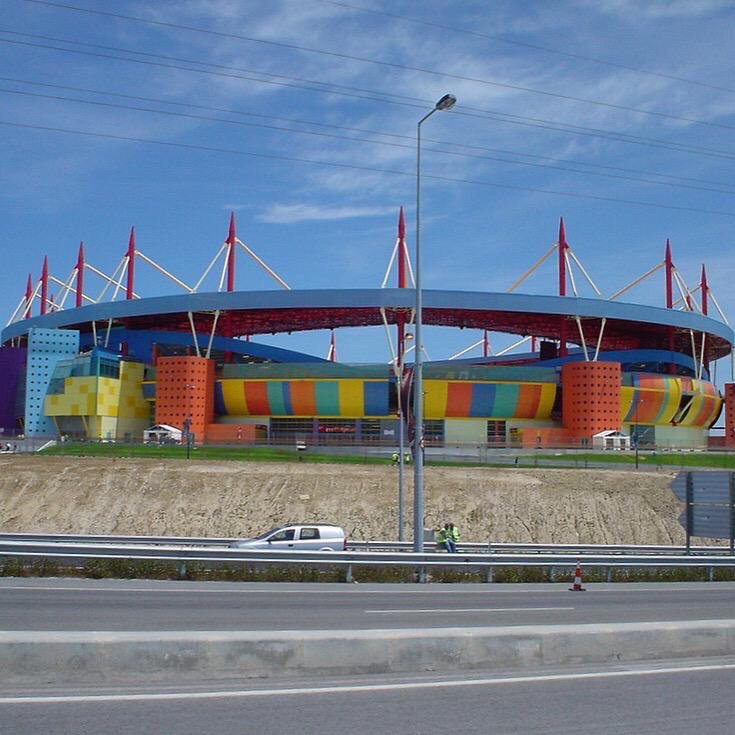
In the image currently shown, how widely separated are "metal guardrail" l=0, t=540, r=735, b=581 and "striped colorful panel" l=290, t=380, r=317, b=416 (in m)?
47.3

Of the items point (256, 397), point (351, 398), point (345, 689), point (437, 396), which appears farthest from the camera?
point (256, 397)

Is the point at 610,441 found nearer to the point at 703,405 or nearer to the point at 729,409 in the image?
the point at 703,405

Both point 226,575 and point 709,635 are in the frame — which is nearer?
point 709,635

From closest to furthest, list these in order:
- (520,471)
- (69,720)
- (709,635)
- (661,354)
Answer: (69,720) → (709,635) → (520,471) → (661,354)

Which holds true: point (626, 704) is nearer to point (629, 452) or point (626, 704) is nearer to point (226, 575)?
point (226, 575)

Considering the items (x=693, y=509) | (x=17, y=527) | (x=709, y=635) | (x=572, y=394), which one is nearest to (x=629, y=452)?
(x=572, y=394)

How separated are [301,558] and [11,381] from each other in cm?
6807

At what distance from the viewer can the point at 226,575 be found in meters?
22.7

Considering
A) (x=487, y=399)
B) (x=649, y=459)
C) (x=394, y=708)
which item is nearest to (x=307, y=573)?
(x=394, y=708)

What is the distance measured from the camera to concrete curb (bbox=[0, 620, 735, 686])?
27.2ft

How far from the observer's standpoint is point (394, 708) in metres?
7.83

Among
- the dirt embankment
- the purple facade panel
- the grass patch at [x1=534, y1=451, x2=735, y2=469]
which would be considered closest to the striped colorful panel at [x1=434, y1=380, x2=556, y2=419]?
the grass patch at [x1=534, y1=451, x2=735, y2=469]

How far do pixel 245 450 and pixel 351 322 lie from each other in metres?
22.8

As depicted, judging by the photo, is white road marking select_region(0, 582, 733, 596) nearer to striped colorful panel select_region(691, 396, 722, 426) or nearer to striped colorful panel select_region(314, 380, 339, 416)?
striped colorful panel select_region(314, 380, 339, 416)
